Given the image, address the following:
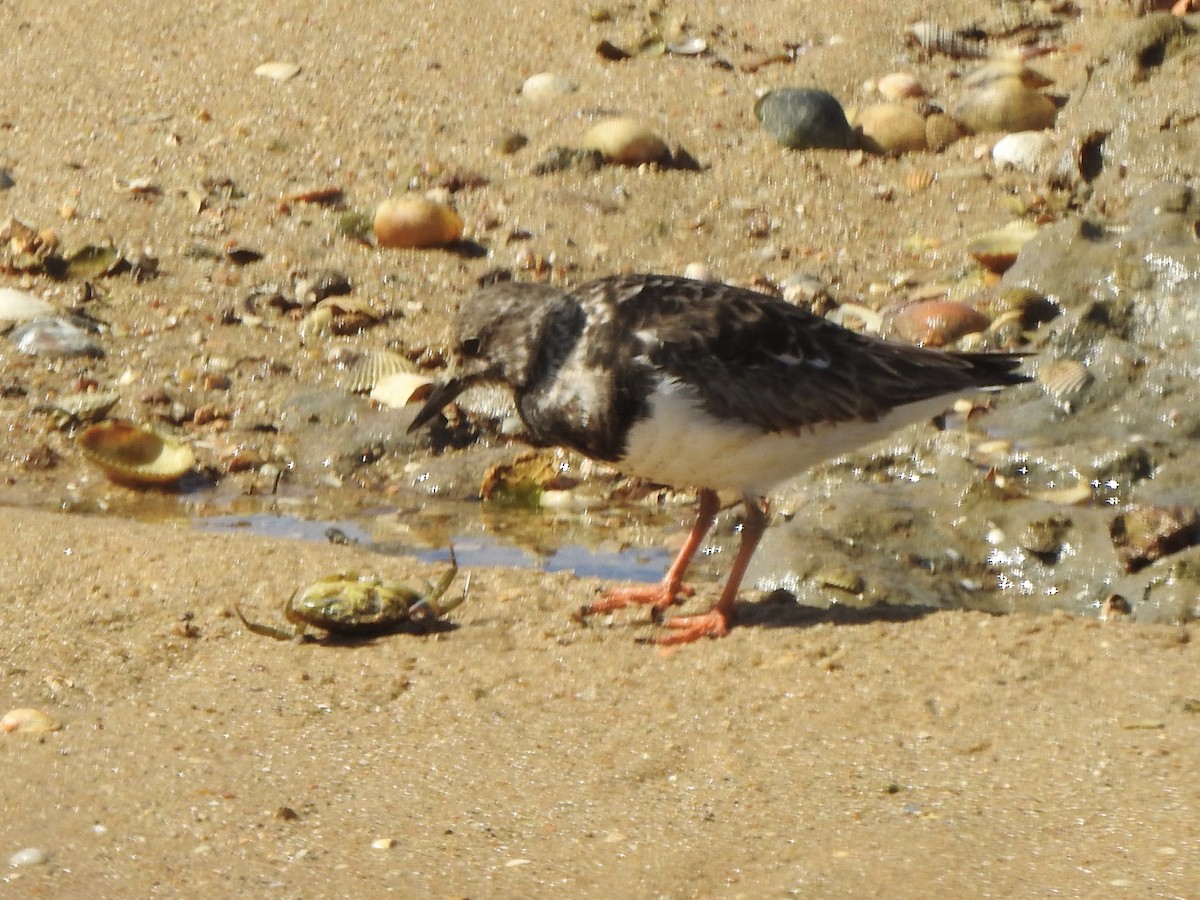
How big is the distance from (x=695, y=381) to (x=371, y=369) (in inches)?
107

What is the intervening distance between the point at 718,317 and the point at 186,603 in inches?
67.0

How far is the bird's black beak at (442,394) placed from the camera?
515 centimetres

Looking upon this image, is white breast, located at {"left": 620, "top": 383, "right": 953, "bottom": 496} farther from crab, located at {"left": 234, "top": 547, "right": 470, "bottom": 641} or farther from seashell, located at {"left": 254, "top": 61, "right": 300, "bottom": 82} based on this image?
seashell, located at {"left": 254, "top": 61, "right": 300, "bottom": 82}

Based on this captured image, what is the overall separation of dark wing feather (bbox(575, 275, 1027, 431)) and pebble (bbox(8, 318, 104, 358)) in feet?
10.5

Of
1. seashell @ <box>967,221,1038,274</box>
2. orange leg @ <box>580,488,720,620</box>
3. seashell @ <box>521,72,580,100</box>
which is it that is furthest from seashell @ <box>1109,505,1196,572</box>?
seashell @ <box>521,72,580,100</box>

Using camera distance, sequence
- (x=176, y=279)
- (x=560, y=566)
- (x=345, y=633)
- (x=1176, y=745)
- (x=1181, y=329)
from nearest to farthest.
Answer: (x=1176, y=745) → (x=345, y=633) → (x=560, y=566) → (x=1181, y=329) → (x=176, y=279)

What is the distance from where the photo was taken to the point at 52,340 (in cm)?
724

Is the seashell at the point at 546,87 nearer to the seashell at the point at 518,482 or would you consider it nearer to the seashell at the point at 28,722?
the seashell at the point at 518,482

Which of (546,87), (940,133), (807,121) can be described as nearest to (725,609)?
(807,121)

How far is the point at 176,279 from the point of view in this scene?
7844 mm

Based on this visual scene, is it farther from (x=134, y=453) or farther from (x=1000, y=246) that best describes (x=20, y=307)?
(x=1000, y=246)

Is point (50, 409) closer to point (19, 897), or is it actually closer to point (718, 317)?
point (718, 317)

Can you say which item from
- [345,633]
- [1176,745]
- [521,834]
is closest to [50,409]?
[345,633]

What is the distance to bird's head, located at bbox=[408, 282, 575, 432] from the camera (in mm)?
4832
